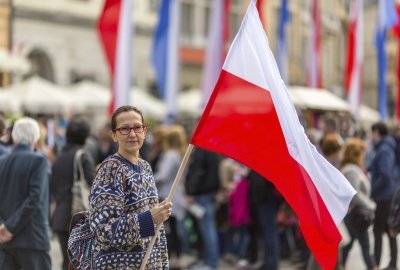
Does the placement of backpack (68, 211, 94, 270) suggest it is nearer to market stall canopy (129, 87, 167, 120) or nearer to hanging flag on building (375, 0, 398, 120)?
hanging flag on building (375, 0, 398, 120)

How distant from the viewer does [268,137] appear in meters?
4.88

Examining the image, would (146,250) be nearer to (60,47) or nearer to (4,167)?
(4,167)

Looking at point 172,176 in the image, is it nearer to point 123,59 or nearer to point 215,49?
point 123,59

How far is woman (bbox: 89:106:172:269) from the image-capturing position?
4227 millimetres

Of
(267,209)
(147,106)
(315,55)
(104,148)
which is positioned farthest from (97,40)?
(267,209)

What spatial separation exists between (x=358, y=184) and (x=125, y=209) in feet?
16.2

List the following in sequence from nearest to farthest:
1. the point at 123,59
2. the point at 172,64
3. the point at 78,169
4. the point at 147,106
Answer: the point at 78,169 → the point at 123,59 → the point at 172,64 → the point at 147,106

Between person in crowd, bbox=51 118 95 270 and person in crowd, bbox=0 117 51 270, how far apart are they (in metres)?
1.01

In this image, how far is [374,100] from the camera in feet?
252

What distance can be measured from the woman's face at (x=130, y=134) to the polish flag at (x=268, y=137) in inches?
16.9

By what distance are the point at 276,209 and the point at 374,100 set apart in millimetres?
68987

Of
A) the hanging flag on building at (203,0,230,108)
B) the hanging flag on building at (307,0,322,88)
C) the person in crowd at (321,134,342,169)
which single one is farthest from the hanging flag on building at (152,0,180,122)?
the person in crowd at (321,134,342,169)

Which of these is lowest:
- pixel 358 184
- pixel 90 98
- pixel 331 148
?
pixel 90 98

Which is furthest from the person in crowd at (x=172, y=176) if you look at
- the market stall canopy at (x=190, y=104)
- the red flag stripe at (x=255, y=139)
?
the market stall canopy at (x=190, y=104)
